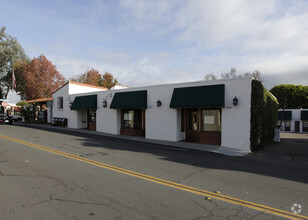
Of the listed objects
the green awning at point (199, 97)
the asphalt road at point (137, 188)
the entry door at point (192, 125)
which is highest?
the green awning at point (199, 97)

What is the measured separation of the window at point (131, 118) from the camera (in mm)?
16719

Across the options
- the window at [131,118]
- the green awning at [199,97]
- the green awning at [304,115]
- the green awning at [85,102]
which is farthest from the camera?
the green awning at [304,115]

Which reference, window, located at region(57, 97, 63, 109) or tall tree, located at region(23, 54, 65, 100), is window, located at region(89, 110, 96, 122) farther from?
tall tree, located at region(23, 54, 65, 100)

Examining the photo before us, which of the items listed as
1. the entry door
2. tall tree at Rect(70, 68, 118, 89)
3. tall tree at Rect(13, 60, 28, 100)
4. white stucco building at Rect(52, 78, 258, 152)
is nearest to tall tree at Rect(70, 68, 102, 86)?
tall tree at Rect(70, 68, 118, 89)

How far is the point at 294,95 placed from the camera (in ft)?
131

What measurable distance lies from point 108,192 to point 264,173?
516cm

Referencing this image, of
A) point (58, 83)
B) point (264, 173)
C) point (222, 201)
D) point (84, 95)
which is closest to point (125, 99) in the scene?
point (84, 95)

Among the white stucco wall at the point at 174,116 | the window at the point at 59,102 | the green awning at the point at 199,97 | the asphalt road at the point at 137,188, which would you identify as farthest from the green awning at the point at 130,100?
the window at the point at 59,102

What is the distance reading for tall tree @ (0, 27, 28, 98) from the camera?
38125mm

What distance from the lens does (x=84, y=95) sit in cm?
2031

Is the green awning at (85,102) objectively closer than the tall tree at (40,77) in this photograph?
Yes

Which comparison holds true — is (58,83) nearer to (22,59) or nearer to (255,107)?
(22,59)

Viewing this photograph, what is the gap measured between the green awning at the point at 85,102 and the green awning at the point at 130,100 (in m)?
2.92

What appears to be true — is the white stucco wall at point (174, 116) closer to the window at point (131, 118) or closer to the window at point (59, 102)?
the window at point (131, 118)
